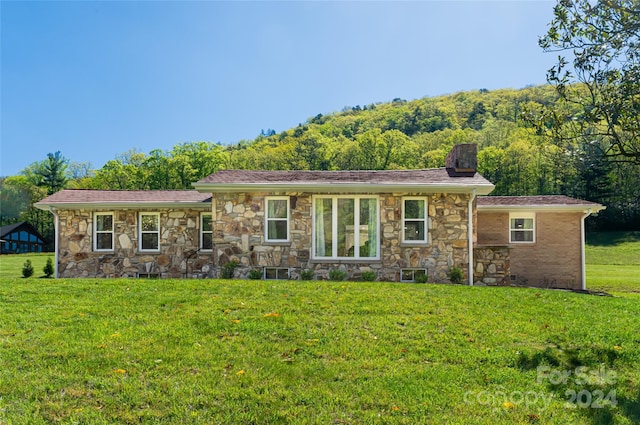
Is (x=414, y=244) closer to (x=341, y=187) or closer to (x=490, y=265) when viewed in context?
(x=490, y=265)

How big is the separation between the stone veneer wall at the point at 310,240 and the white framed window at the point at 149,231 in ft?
9.64

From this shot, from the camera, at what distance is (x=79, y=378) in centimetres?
467

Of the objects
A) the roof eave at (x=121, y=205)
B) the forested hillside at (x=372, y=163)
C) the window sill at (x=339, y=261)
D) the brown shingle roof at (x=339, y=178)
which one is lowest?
the window sill at (x=339, y=261)

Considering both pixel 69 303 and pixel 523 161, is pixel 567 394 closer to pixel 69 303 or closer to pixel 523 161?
pixel 69 303

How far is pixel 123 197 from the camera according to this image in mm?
15484

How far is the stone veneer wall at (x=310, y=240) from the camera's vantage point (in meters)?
12.7

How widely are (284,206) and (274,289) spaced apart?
4358mm

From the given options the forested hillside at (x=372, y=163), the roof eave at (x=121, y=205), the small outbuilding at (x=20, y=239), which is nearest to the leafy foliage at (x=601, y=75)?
the roof eave at (x=121, y=205)

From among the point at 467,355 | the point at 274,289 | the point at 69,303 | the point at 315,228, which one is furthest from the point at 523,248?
the point at 69,303

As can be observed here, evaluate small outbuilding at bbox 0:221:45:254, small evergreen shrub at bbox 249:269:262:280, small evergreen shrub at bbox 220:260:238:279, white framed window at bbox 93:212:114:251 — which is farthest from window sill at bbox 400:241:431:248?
small outbuilding at bbox 0:221:45:254

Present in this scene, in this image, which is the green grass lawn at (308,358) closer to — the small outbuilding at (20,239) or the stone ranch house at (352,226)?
the stone ranch house at (352,226)

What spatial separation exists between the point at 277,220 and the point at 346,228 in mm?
1954

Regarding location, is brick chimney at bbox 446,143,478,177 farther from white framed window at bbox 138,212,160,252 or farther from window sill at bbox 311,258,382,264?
white framed window at bbox 138,212,160,252

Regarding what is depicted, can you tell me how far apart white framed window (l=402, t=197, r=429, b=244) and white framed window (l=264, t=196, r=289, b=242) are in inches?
130
